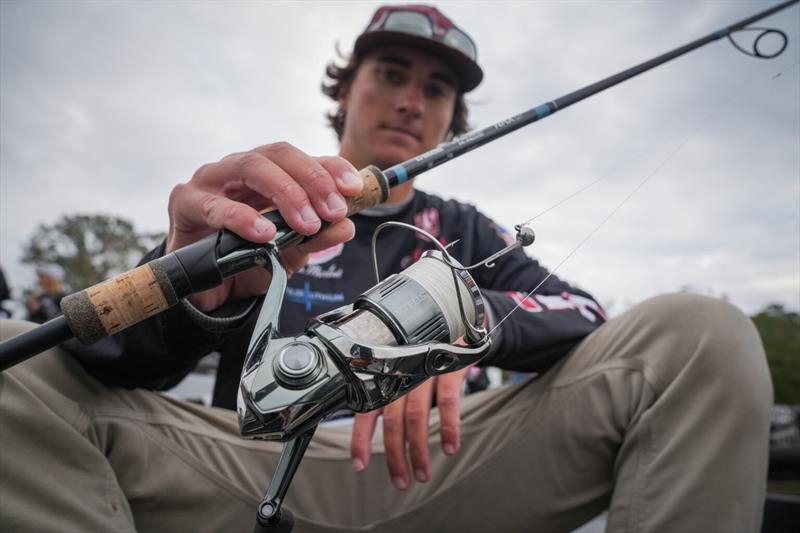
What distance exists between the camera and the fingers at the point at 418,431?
110 cm

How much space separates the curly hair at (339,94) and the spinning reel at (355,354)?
1.90 m

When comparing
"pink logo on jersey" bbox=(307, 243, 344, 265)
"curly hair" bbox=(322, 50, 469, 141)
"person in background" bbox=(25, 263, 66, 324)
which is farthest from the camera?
"person in background" bbox=(25, 263, 66, 324)

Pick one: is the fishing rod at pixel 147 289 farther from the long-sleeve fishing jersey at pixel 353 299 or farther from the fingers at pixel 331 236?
the long-sleeve fishing jersey at pixel 353 299

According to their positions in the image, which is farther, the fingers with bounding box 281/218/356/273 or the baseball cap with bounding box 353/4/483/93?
the baseball cap with bounding box 353/4/483/93

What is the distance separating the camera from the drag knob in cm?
60

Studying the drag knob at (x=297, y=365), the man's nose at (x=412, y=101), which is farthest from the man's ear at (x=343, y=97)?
the drag knob at (x=297, y=365)

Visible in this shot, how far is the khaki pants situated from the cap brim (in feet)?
4.14

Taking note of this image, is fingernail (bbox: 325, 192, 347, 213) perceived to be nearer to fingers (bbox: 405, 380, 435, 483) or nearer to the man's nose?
fingers (bbox: 405, 380, 435, 483)

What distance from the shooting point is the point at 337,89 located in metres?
2.70

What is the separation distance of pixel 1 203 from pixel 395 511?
1.37 m

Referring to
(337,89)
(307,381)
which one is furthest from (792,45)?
(337,89)

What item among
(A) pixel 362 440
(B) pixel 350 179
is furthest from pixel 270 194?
(A) pixel 362 440

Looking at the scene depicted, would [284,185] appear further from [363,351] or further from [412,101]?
[412,101]

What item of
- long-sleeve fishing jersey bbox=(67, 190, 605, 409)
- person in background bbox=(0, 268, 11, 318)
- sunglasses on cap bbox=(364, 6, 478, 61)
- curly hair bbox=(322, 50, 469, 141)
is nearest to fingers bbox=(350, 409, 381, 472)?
long-sleeve fishing jersey bbox=(67, 190, 605, 409)
